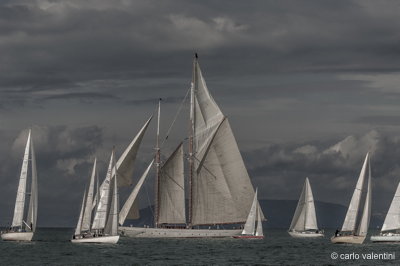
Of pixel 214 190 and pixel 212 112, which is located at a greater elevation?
pixel 212 112

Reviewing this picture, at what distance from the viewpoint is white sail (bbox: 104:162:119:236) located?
117 m

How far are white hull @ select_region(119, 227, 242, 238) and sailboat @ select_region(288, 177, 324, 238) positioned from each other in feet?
102

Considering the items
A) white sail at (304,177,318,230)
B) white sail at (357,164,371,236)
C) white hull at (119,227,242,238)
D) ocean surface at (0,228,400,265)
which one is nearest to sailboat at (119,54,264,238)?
white hull at (119,227,242,238)

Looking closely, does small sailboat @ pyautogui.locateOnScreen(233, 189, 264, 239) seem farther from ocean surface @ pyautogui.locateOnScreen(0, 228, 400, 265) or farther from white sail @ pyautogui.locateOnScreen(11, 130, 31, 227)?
white sail @ pyautogui.locateOnScreen(11, 130, 31, 227)

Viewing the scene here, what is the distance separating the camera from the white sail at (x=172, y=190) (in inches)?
5344

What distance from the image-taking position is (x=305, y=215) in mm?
174375

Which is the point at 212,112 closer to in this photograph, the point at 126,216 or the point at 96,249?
the point at 126,216

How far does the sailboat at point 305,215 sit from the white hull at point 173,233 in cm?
3101

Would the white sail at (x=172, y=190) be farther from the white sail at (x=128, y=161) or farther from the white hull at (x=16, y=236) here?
the white hull at (x=16, y=236)

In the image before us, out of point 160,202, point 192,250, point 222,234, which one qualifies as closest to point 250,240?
point 222,234

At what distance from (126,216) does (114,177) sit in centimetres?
1598

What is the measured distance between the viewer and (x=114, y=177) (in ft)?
388

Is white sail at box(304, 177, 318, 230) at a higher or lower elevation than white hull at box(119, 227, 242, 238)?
higher

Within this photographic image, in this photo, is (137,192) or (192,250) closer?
(192,250)
